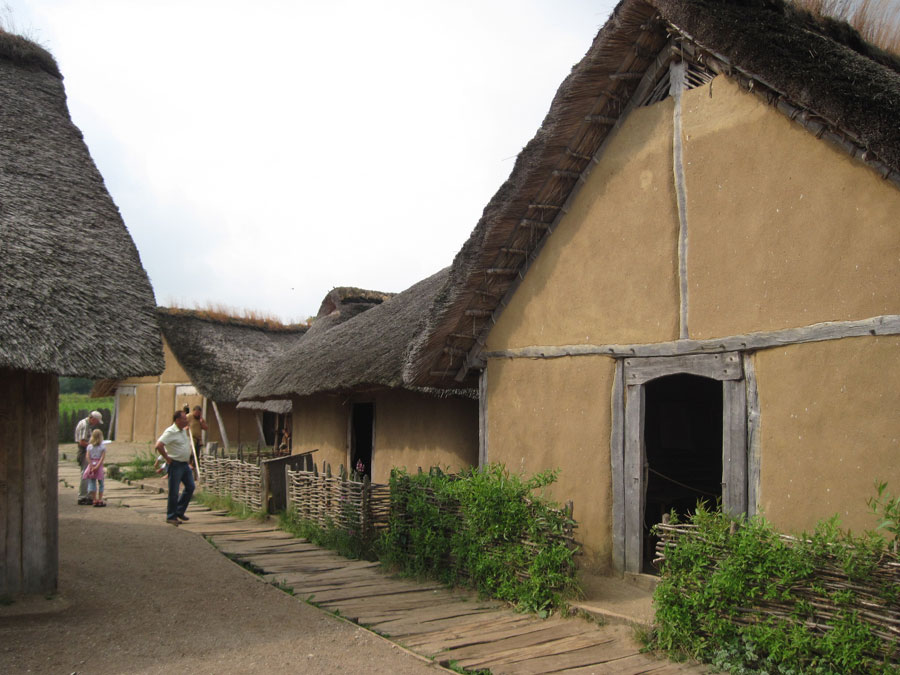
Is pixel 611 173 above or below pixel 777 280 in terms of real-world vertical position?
above

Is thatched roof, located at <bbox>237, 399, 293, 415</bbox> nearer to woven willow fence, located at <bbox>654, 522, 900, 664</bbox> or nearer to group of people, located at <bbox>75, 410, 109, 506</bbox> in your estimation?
group of people, located at <bbox>75, 410, 109, 506</bbox>

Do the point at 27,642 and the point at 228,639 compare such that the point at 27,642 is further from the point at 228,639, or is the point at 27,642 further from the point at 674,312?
the point at 674,312

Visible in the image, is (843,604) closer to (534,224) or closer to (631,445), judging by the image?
(631,445)

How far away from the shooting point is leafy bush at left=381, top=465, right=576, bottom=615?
649cm

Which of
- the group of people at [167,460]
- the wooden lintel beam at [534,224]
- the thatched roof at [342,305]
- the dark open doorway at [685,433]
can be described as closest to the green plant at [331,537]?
the group of people at [167,460]

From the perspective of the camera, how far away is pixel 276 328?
26594mm

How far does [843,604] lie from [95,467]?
1228cm

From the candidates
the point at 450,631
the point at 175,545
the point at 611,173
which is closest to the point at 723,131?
the point at 611,173

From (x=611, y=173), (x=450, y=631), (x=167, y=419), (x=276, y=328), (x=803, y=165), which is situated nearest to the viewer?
(x=803, y=165)

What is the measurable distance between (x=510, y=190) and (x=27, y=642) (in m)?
5.60

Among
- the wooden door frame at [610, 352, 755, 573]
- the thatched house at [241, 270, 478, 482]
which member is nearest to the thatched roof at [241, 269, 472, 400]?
the thatched house at [241, 270, 478, 482]

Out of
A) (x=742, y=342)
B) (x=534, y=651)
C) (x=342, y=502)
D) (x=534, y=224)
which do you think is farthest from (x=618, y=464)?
(x=342, y=502)

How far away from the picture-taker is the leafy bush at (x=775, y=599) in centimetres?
451

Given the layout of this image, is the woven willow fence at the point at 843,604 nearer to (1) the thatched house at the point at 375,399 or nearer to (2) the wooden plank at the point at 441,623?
(2) the wooden plank at the point at 441,623
